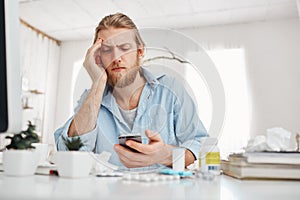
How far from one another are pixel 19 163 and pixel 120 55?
537 millimetres

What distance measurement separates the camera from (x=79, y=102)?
108 cm

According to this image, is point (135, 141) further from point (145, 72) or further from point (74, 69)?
point (74, 69)

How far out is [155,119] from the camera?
3.62 ft

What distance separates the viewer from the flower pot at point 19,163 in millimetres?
667

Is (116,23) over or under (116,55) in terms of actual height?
over

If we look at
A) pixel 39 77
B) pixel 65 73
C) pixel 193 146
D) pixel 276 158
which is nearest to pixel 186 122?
pixel 193 146

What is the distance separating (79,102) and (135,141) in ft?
0.88

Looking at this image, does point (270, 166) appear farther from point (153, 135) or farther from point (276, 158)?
point (153, 135)

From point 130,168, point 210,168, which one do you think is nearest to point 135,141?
point 130,168

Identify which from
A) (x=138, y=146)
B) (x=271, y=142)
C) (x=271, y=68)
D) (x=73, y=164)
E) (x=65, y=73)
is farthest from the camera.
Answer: (x=65, y=73)

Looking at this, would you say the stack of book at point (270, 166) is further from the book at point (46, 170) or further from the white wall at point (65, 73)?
the white wall at point (65, 73)

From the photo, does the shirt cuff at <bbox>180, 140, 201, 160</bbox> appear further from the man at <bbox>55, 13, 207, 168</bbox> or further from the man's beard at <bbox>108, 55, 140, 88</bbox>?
the man's beard at <bbox>108, 55, 140, 88</bbox>

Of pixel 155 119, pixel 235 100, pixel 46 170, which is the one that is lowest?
pixel 46 170

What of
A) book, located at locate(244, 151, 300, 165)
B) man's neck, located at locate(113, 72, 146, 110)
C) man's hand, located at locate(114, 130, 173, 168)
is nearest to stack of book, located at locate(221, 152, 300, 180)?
book, located at locate(244, 151, 300, 165)
